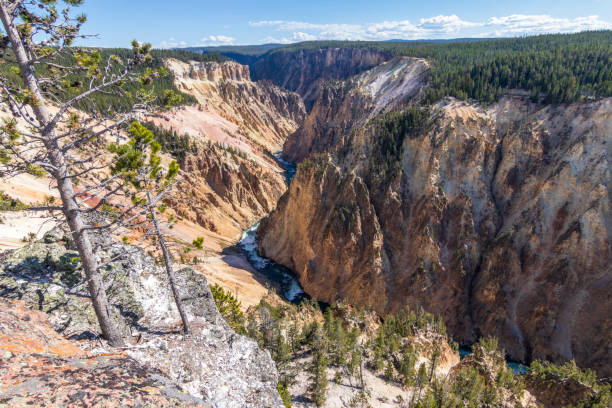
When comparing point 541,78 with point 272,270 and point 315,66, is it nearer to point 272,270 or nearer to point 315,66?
point 272,270

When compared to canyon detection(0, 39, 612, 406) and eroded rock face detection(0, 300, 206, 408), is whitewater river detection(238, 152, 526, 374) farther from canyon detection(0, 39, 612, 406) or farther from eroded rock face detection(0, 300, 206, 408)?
eroded rock face detection(0, 300, 206, 408)

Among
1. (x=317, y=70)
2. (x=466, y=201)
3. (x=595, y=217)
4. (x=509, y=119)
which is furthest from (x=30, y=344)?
(x=317, y=70)

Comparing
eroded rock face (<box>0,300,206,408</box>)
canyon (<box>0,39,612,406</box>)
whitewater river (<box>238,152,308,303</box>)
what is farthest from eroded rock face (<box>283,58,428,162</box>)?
eroded rock face (<box>0,300,206,408</box>)

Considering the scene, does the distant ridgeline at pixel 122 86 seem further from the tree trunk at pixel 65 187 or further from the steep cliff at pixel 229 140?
the steep cliff at pixel 229 140

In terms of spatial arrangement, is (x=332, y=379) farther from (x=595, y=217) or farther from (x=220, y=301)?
(x=595, y=217)

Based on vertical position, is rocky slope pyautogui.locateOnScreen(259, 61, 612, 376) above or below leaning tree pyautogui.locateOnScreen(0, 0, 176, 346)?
below

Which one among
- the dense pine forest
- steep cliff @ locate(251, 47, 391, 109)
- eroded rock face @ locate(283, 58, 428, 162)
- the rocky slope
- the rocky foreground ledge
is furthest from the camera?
steep cliff @ locate(251, 47, 391, 109)
